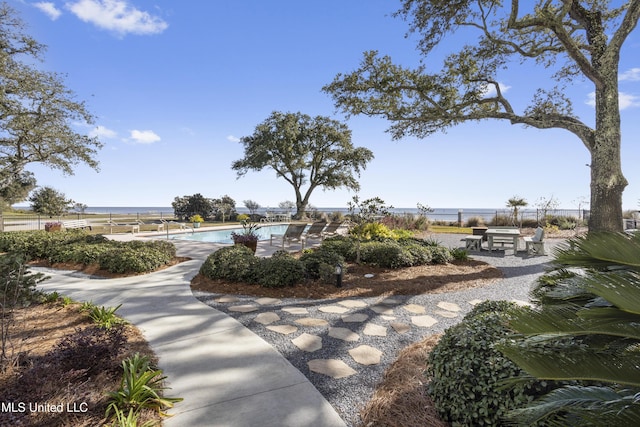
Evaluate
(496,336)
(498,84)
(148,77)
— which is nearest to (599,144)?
(498,84)

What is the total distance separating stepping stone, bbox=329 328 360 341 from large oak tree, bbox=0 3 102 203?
14806mm

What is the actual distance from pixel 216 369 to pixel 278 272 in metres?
2.83

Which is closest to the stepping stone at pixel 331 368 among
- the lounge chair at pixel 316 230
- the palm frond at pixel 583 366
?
the palm frond at pixel 583 366

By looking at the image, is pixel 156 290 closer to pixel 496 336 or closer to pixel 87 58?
pixel 496 336

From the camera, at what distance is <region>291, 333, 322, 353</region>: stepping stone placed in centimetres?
321

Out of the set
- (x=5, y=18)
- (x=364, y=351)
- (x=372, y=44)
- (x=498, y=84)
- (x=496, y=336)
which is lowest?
(x=364, y=351)

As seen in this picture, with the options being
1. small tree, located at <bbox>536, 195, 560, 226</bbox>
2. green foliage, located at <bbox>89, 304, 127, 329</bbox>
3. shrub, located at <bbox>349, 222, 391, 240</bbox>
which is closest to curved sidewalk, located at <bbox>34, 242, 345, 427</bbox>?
green foliage, located at <bbox>89, 304, 127, 329</bbox>

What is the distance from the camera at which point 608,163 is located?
7.06m

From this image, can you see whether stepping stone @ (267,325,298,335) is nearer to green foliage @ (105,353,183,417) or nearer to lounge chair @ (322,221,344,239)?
green foliage @ (105,353,183,417)

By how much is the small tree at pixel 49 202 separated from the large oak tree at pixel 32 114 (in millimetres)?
6791

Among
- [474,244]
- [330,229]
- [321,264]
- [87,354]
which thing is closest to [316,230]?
[330,229]

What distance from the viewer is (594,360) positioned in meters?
1.08

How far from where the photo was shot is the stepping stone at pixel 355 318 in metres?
4.04

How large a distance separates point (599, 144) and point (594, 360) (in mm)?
8500
